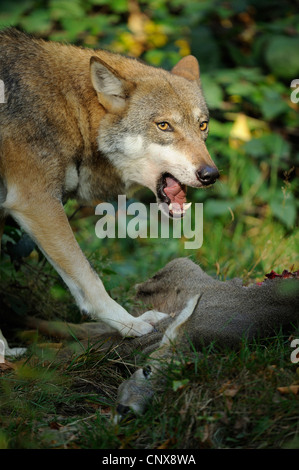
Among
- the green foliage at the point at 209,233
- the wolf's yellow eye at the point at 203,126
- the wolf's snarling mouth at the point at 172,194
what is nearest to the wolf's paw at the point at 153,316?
the green foliage at the point at 209,233

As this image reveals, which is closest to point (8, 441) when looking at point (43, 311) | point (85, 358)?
point (85, 358)

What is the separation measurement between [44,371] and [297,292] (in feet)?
4.76

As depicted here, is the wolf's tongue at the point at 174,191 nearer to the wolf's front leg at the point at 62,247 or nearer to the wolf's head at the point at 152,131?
the wolf's head at the point at 152,131

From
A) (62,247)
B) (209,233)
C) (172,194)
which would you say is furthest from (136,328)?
(209,233)

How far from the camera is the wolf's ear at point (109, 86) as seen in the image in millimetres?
3812

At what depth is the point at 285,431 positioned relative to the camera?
252cm

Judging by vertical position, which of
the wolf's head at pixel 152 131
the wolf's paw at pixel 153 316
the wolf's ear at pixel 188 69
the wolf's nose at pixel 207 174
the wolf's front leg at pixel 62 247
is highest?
the wolf's ear at pixel 188 69

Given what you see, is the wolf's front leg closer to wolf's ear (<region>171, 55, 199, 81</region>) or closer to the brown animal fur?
the brown animal fur

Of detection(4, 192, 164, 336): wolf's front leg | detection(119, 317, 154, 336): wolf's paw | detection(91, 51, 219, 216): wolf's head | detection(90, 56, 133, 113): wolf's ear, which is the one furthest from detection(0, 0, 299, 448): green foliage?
detection(90, 56, 133, 113): wolf's ear

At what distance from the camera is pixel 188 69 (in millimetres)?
4664

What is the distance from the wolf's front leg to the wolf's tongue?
0.74 m

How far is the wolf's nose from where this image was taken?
12.2 feet

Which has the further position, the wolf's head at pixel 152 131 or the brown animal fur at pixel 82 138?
the wolf's head at pixel 152 131
